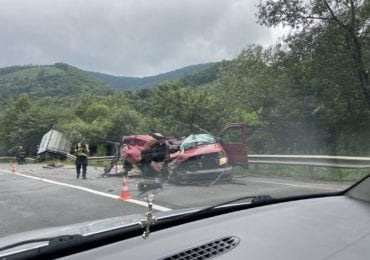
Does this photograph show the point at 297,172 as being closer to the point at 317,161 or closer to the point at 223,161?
the point at 317,161

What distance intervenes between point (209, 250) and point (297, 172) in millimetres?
11724

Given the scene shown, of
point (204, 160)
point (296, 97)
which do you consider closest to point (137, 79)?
point (296, 97)

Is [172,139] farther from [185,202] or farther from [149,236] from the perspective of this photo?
[149,236]

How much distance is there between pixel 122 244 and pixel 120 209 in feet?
21.4

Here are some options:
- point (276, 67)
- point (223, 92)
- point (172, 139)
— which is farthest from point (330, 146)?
point (223, 92)

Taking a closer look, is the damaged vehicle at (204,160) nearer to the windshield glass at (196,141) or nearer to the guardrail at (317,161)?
the windshield glass at (196,141)

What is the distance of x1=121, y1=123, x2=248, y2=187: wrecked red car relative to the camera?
12.7m

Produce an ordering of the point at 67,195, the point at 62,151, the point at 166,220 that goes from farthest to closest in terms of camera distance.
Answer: the point at 62,151 < the point at 67,195 < the point at 166,220

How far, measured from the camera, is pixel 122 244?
2.46 metres

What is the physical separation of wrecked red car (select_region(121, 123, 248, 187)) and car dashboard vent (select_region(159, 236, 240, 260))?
989cm

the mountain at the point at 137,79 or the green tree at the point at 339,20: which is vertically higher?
the mountain at the point at 137,79

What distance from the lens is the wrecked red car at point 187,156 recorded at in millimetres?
12742

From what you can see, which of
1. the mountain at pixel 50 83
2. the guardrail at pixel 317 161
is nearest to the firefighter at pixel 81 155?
the guardrail at pixel 317 161

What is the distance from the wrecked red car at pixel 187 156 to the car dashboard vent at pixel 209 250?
32.5ft
